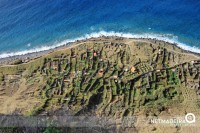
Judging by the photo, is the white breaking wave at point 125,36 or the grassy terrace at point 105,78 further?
the white breaking wave at point 125,36

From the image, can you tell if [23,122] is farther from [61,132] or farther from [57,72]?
[57,72]

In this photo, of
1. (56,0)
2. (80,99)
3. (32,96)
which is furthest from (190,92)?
(56,0)

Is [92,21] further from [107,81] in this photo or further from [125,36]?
[107,81]

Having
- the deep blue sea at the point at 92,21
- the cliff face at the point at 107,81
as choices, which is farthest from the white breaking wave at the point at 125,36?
the cliff face at the point at 107,81

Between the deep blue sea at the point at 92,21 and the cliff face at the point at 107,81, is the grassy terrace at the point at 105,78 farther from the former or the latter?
the deep blue sea at the point at 92,21

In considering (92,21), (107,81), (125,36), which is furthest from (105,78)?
(92,21)

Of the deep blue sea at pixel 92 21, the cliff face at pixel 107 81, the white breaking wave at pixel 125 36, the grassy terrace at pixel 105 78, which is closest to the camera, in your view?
the cliff face at pixel 107 81

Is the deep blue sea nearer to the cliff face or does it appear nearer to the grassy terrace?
the cliff face
